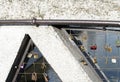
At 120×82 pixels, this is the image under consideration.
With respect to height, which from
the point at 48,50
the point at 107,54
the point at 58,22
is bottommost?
the point at 107,54

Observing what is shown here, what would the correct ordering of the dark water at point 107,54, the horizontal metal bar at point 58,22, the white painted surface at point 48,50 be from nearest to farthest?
the horizontal metal bar at point 58,22 < the white painted surface at point 48,50 < the dark water at point 107,54

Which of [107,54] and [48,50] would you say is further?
[107,54]

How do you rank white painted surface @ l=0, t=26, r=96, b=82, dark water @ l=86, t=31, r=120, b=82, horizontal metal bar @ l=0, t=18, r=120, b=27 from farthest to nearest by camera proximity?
dark water @ l=86, t=31, r=120, b=82 → white painted surface @ l=0, t=26, r=96, b=82 → horizontal metal bar @ l=0, t=18, r=120, b=27

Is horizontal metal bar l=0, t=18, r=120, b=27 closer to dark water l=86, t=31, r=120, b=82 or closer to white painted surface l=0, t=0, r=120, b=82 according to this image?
white painted surface l=0, t=0, r=120, b=82

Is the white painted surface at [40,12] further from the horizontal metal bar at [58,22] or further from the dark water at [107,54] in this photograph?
the dark water at [107,54]

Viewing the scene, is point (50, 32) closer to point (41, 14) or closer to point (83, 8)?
point (41, 14)

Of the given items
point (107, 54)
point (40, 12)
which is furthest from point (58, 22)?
point (107, 54)

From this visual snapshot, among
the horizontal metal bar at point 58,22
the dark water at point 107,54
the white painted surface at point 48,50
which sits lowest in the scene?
the dark water at point 107,54

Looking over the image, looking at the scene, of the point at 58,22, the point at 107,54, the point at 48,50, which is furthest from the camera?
the point at 107,54

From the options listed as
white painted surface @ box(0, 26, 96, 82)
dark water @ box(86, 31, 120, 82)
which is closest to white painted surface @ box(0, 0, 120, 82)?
white painted surface @ box(0, 26, 96, 82)

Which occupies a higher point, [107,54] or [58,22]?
[58,22]

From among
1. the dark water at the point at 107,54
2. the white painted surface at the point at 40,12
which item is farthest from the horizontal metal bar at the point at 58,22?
the dark water at the point at 107,54

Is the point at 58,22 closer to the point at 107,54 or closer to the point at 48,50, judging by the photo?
the point at 48,50
